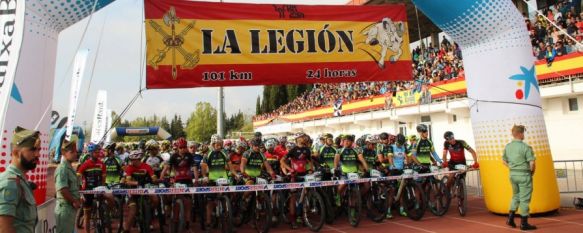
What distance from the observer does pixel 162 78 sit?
873 cm

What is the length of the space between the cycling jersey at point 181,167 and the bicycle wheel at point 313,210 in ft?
6.97

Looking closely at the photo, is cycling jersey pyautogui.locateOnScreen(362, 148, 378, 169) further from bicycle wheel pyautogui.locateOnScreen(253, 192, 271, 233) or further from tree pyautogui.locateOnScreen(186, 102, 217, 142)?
tree pyautogui.locateOnScreen(186, 102, 217, 142)

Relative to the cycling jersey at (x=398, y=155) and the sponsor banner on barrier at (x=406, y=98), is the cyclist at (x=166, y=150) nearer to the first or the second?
the cycling jersey at (x=398, y=155)

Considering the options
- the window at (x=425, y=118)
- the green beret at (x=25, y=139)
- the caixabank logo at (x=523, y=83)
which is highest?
the window at (x=425, y=118)

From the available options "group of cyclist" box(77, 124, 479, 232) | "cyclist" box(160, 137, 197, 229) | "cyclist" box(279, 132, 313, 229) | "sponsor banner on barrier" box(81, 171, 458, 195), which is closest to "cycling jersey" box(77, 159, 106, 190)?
"group of cyclist" box(77, 124, 479, 232)

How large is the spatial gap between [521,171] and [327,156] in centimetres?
341

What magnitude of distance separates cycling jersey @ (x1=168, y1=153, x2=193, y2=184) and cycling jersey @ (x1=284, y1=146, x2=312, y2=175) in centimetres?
181

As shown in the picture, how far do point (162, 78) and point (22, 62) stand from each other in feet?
12.7

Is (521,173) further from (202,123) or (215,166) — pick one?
(202,123)

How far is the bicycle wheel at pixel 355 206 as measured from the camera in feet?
25.6

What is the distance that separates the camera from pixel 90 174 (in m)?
7.63

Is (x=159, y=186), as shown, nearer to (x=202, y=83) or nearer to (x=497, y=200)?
(x=202, y=83)

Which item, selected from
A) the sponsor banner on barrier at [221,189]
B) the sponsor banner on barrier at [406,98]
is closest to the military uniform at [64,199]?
the sponsor banner on barrier at [221,189]

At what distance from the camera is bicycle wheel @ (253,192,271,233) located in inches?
294
